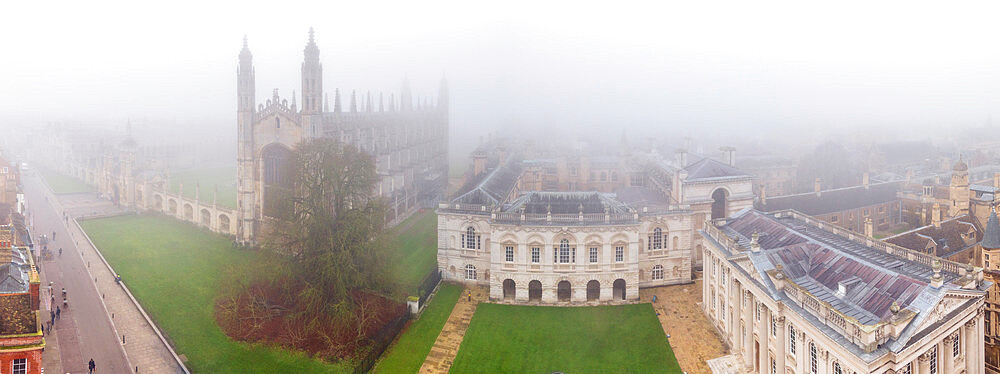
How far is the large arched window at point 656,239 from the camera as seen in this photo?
43.4m

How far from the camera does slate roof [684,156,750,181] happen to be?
48.4 metres

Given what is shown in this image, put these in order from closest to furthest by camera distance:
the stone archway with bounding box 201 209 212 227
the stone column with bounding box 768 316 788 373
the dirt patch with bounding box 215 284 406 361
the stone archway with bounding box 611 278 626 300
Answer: the stone column with bounding box 768 316 788 373 → the dirt patch with bounding box 215 284 406 361 → the stone archway with bounding box 611 278 626 300 → the stone archway with bounding box 201 209 212 227

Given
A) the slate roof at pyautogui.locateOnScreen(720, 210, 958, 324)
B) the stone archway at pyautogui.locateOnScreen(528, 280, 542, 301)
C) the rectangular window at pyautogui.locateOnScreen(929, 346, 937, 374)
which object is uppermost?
the slate roof at pyautogui.locateOnScreen(720, 210, 958, 324)

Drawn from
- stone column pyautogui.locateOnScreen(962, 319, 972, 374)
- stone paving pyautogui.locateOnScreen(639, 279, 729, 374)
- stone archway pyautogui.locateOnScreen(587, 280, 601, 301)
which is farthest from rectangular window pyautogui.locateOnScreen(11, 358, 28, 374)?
stone column pyautogui.locateOnScreen(962, 319, 972, 374)

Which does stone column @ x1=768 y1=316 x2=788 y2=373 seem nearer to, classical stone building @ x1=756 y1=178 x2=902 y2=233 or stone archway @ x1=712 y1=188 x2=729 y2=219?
stone archway @ x1=712 y1=188 x2=729 y2=219

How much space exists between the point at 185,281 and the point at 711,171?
41995 millimetres

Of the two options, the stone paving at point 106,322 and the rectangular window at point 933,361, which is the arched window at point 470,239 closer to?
the stone paving at point 106,322

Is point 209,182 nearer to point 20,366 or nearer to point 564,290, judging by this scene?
point 564,290

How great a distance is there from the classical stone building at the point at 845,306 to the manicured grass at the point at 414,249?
20.9m

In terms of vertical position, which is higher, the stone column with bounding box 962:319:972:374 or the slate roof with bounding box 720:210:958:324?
the slate roof with bounding box 720:210:958:324

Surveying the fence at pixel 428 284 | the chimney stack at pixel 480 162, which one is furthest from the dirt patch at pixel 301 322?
the chimney stack at pixel 480 162

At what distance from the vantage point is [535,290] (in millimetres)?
41656

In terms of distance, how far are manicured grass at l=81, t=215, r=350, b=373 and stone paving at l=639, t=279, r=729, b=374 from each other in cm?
1878

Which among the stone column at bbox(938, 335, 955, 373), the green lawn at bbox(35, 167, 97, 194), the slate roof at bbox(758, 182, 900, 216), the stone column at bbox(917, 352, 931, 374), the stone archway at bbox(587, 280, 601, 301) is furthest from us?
the green lawn at bbox(35, 167, 97, 194)
